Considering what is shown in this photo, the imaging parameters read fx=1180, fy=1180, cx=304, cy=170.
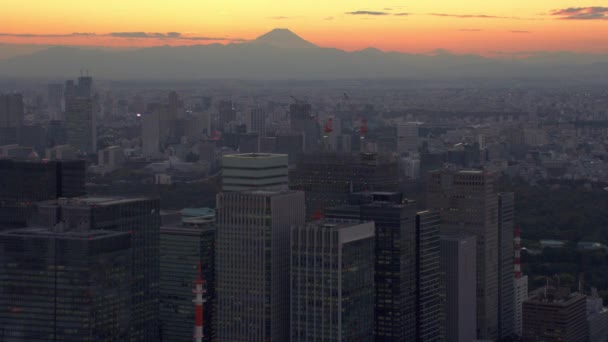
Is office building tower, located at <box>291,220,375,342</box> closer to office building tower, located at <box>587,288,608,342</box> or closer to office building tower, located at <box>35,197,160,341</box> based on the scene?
office building tower, located at <box>35,197,160,341</box>

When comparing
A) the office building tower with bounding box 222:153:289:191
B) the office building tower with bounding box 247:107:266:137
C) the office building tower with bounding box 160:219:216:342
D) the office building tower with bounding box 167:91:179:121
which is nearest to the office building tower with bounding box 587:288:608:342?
the office building tower with bounding box 222:153:289:191

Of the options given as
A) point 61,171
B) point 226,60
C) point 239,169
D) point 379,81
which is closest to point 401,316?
point 239,169

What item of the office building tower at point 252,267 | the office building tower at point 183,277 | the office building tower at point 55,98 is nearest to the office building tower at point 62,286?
the office building tower at point 252,267

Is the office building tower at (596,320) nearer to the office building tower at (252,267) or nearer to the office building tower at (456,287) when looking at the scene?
the office building tower at (456,287)

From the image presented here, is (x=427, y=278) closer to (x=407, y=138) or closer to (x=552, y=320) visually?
(x=552, y=320)

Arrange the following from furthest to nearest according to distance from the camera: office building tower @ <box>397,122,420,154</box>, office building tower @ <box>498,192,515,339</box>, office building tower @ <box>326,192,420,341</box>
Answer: office building tower @ <box>397,122,420,154</box>, office building tower @ <box>498,192,515,339</box>, office building tower @ <box>326,192,420,341</box>

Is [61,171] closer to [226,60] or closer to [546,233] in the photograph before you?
[546,233]
